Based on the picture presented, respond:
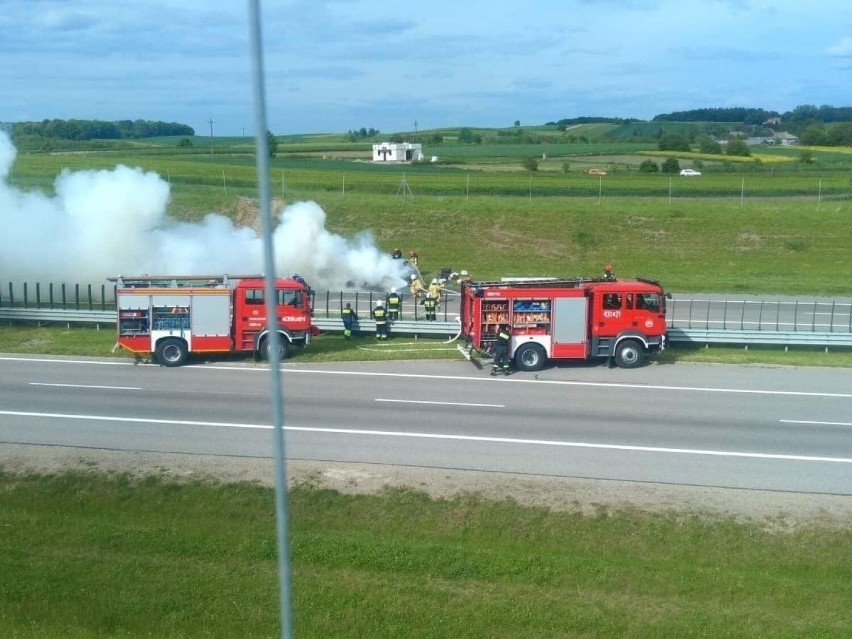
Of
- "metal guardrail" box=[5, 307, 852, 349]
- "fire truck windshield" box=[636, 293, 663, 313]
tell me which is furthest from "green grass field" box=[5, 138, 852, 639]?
"metal guardrail" box=[5, 307, 852, 349]

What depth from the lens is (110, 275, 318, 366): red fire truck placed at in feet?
79.7

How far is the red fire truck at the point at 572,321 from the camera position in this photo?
2403 centimetres

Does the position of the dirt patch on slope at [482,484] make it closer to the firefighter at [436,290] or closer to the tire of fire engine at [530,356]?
the tire of fire engine at [530,356]

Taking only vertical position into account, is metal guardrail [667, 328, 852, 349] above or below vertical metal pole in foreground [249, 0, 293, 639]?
below

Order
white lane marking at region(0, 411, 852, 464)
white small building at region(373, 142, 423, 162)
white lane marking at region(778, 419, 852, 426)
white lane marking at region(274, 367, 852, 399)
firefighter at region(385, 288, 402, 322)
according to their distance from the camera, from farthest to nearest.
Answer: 1. white small building at region(373, 142, 423, 162)
2. firefighter at region(385, 288, 402, 322)
3. white lane marking at region(274, 367, 852, 399)
4. white lane marking at region(778, 419, 852, 426)
5. white lane marking at region(0, 411, 852, 464)

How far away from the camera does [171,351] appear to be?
80.2 feet

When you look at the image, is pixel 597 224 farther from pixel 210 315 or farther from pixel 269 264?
pixel 269 264

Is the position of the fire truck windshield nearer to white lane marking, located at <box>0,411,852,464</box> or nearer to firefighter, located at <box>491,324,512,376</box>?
firefighter, located at <box>491,324,512,376</box>

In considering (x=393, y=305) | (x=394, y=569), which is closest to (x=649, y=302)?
(x=393, y=305)

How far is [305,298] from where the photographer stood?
83.0 feet

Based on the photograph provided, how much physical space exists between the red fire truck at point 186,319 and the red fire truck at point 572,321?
543 cm

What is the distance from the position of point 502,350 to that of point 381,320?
225 inches

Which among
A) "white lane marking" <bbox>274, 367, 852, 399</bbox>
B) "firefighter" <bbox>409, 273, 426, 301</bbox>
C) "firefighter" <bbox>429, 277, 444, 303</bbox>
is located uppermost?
"firefighter" <bbox>429, 277, 444, 303</bbox>

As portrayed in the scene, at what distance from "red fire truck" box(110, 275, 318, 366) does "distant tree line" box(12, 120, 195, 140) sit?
2810 inches
